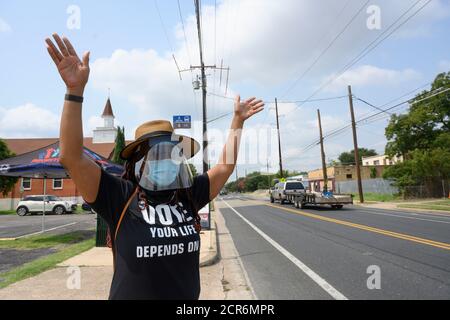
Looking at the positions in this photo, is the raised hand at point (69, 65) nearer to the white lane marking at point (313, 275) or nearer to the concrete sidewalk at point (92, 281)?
the concrete sidewalk at point (92, 281)

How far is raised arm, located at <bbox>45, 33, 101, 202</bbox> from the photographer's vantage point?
1940 mm

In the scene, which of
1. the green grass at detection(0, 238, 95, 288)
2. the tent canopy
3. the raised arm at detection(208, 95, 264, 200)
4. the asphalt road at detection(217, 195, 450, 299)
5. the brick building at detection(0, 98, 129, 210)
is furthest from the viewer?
the brick building at detection(0, 98, 129, 210)

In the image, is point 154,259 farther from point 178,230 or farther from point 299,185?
point 299,185

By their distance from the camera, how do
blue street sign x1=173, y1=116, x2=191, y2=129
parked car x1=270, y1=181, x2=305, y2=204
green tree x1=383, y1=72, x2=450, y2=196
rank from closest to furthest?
blue street sign x1=173, y1=116, x2=191, y2=129
parked car x1=270, y1=181, x2=305, y2=204
green tree x1=383, y1=72, x2=450, y2=196

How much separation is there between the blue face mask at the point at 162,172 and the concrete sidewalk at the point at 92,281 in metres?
3.81

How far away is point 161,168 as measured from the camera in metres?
2.23

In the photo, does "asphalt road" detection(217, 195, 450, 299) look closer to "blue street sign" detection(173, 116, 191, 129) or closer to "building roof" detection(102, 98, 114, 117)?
"blue street sign" detection(173, 116, 191, 129)

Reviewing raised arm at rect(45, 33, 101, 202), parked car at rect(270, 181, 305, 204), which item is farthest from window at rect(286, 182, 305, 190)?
raised arm at rect(45, 33, 101, 202)

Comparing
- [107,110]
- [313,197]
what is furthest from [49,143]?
[313,197]

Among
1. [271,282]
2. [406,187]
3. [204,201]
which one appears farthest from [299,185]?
[204,201]

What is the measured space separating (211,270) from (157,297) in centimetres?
583

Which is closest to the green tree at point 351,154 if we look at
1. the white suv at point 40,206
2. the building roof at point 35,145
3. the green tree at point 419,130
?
the green tree at point 419,130

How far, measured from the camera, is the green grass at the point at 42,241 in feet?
35.5
